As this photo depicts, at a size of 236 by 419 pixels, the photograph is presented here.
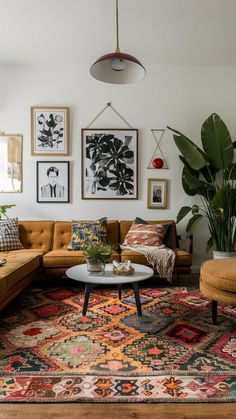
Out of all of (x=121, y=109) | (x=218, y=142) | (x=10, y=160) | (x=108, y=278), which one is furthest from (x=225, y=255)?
(x=10, y=160)

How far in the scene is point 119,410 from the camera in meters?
1.39

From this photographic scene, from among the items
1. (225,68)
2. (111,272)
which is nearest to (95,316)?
(111,272)

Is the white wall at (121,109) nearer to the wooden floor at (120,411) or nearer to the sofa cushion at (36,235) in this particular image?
the sofa cushion at (36,235)

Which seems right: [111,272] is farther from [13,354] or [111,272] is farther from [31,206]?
[31,206]

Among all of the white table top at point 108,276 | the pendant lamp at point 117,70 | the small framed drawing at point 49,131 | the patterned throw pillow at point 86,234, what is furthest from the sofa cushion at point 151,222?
the pendant lamp at point 117,70

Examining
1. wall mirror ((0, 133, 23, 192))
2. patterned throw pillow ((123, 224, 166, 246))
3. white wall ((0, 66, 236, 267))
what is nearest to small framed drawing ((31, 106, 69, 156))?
white wall ((0, 66, 236, 267))

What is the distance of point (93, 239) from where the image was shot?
3555mm

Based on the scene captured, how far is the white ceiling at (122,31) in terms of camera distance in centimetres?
282

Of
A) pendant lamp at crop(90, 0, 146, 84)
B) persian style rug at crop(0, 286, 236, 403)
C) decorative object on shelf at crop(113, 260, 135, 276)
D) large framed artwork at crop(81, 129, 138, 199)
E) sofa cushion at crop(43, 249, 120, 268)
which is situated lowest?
persian style rug at crop(0, 286, 236, 403)

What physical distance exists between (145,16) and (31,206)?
2795 millimetres

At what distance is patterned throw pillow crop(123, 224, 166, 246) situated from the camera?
11.5 ft

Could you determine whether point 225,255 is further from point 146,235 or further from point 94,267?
point 94,267

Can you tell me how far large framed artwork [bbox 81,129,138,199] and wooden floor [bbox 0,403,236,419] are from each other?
9.75 feet

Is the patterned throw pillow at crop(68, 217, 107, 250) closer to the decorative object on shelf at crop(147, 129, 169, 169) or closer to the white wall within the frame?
the white wall
